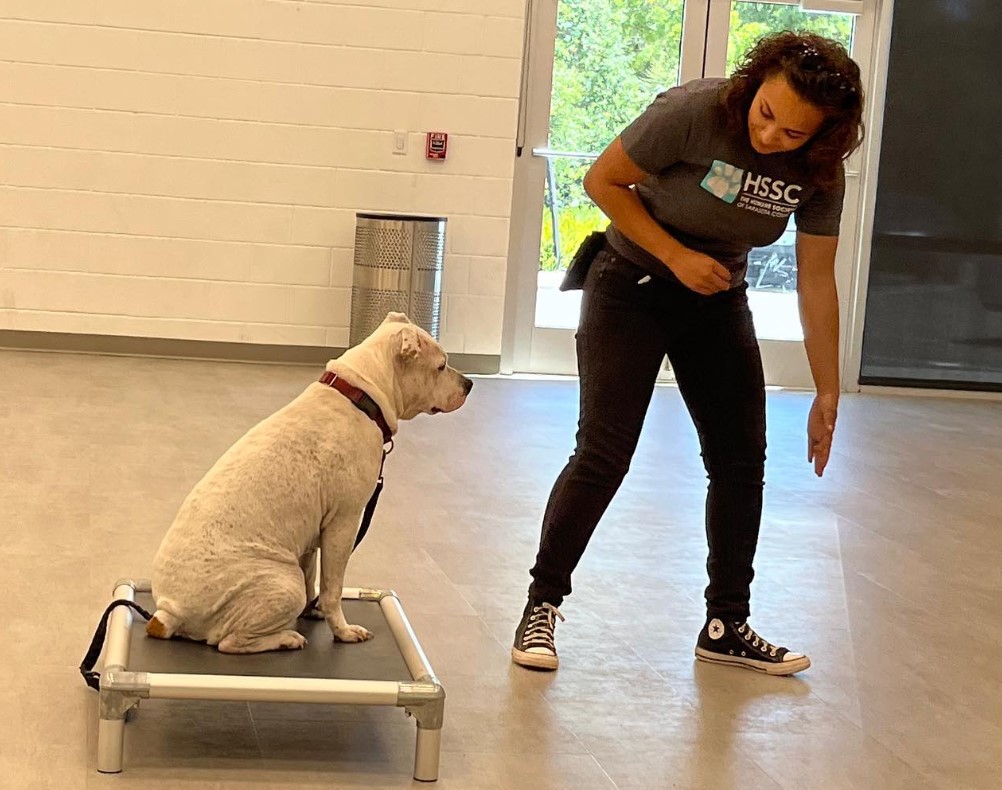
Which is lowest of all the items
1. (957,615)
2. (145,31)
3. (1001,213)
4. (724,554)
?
(957,615)

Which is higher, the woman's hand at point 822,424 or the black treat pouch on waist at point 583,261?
the black treat pouch on waist at point 583,261

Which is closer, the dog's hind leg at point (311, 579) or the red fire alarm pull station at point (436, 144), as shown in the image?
the dog's hind leg at point (311, 579)

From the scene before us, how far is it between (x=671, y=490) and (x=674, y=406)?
2415mm

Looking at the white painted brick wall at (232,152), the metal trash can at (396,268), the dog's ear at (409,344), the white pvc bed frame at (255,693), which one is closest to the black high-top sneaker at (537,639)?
the white pvc bed frame at (255,693)

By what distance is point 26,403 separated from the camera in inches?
249

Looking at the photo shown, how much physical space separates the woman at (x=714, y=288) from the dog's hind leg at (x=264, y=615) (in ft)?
2.43

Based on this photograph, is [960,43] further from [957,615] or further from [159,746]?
[159,746]

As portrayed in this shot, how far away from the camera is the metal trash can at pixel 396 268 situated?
7.95m

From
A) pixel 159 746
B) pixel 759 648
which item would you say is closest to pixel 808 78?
pixel 759 648

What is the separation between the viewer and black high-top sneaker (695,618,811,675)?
330cm

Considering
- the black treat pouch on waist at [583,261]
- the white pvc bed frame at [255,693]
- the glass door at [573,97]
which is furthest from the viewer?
the glass door at [573,97]

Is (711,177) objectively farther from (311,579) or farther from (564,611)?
(564,611)

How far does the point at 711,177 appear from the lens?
117 inches

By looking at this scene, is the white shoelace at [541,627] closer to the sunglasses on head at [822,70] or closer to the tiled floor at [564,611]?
the tiled floor at [564,611]
